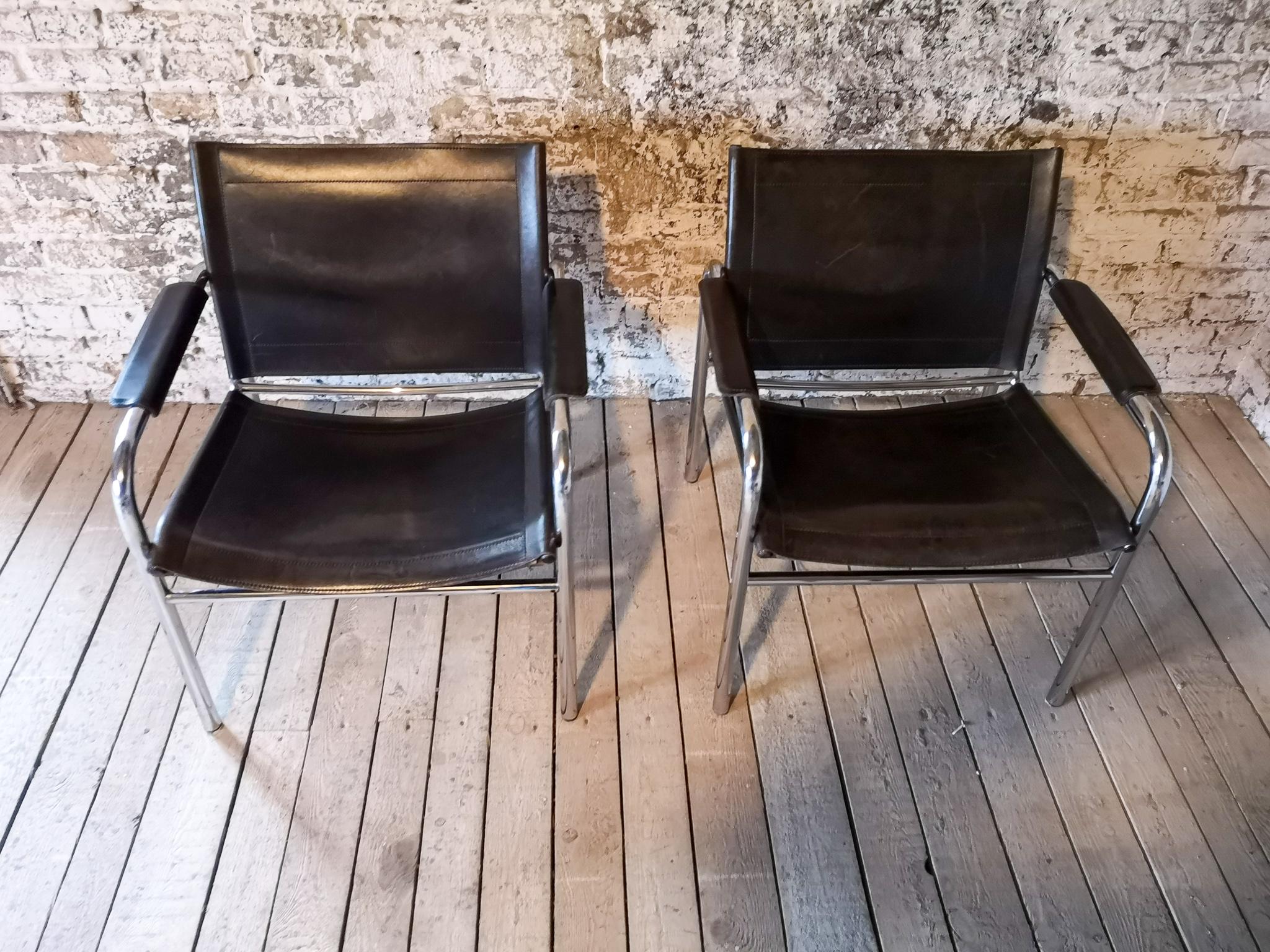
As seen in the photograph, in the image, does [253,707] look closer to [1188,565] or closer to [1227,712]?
[1227,712]

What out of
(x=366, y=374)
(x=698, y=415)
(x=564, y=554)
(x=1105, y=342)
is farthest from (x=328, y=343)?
A: (x=1105, y=342)

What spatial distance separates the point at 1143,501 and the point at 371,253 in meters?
1.26

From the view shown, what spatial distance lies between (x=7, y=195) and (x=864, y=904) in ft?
6.77

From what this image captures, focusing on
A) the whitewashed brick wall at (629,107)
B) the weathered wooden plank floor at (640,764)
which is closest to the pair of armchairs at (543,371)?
the weathered wooden plank floor at (640,764)

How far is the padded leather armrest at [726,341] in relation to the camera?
132 centimetres

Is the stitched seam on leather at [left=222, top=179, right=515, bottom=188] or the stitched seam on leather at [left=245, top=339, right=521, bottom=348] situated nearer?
the stitched seam on leather at [left=222, top=179, right=515, bottom=188]

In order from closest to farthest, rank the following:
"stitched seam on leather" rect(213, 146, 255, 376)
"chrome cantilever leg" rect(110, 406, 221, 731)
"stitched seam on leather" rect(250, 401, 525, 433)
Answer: "chrome cantilever leg" rect(110, 406, 221, 731) → "stitched seam on leather" rect(213, 146, 255, 376) → "stitched seam on leather" rect(250, 401, 525, 433)

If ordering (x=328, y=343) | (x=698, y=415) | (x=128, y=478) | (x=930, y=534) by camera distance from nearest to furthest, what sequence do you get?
(x=128, y=478)
(x=930, y=534)
(x=328, y=343)
(x=698, y=415)

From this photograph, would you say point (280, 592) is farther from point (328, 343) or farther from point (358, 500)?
point (328, 343)

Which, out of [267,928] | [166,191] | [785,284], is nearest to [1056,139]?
[785,284]

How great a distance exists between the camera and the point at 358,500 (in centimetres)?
139

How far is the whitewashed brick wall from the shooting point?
165cm

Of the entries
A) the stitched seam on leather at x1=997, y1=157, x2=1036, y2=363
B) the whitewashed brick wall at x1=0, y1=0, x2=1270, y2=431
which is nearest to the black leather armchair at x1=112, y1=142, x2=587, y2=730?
the whitewashed brick wall at x1=0, y1=0, x2=1270, y2=431

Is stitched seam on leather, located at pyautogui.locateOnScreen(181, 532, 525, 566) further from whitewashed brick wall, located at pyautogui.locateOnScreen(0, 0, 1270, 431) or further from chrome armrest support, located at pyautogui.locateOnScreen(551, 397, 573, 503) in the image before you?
whitewashed brick wall, located at pyautogui.locateOnScreen(0, 0, 1270, 431)
